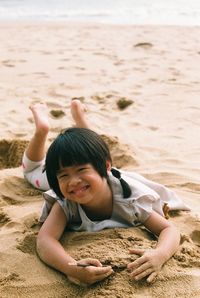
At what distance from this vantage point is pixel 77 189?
2.24 metres

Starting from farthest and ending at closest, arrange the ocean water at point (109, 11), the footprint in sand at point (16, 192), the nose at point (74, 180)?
the ocean water at point (109, 11)
the footprint in sand at point (16, 192)
the nose at point (74, 180)

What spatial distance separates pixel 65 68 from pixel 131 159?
3317 mm

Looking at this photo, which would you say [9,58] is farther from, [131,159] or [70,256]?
[70,256]

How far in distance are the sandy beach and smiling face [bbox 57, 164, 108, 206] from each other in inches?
10.2

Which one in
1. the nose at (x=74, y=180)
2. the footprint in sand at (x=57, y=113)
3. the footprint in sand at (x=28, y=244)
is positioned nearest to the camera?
the nose at (x=74, y=180)

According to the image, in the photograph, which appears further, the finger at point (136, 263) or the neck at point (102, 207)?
the neck at point (102, 207)

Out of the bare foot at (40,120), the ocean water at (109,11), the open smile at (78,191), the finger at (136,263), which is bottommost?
the ocean water at (109,11)

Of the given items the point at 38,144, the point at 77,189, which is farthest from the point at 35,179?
the point at 77,189

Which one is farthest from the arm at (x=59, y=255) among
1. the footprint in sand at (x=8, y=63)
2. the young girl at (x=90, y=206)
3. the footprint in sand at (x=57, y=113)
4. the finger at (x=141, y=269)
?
the footprint in sand at (x=8, y=63)

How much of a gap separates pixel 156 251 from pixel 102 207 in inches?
19.2

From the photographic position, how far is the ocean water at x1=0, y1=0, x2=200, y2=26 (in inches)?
499

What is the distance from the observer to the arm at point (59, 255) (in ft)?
6.64

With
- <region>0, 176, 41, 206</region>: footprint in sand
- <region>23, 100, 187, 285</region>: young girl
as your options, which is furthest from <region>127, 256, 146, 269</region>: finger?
<region>0, 176, 41, 206</region>: footprint in sand

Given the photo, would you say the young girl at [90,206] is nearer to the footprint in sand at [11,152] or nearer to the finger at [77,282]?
the finger at [77,282]
